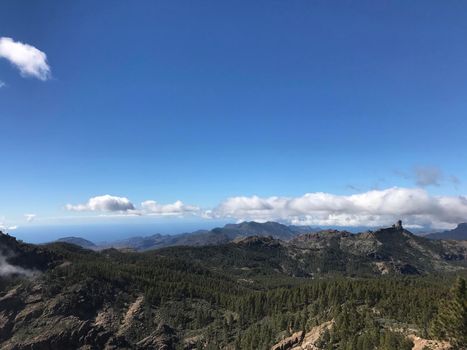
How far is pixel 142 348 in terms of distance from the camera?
196 metres

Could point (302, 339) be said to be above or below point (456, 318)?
below

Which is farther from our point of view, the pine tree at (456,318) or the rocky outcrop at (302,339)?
the rocky outcrop at (302,339)

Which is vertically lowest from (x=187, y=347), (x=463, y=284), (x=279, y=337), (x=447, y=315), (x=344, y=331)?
(x=187, y=347)

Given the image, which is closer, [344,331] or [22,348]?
[344,331]

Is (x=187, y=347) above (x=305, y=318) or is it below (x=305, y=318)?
below

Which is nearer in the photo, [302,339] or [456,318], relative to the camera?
[456,318]

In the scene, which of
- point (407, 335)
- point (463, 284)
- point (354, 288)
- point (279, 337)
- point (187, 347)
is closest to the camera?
point (463, 284)

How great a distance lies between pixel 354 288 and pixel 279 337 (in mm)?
42962

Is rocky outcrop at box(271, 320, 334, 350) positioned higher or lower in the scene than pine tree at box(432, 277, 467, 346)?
lower

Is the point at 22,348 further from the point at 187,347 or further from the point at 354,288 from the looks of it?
the point at 354,288

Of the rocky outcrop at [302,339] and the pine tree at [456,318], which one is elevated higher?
the pine tree at [456,318]

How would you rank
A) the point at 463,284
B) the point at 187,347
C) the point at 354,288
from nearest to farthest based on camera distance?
the point at 463,284
the point at 354,288
the point at 187,347

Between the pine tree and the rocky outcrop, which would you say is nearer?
the pine tree

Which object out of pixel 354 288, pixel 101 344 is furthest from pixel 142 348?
pixel 354 288
